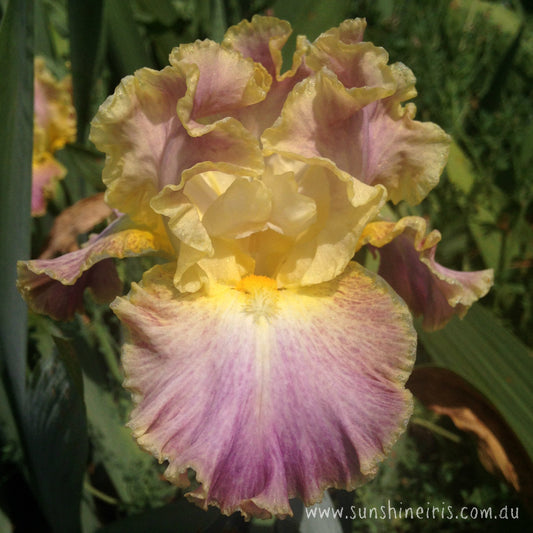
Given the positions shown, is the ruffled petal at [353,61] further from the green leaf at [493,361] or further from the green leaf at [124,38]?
the green leaf at [124,38]

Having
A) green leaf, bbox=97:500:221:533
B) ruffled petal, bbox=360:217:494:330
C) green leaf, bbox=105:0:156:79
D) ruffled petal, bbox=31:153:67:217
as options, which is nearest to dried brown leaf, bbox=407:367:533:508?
ruffled petal, bbox=360:217:494:330

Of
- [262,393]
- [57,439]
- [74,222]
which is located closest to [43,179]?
[74,222]

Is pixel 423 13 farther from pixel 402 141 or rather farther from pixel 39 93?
pixel 402 141

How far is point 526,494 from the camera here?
3.66ft

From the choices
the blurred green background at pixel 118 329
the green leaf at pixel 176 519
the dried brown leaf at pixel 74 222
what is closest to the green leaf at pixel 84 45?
the blurred green background at pixel 118 329

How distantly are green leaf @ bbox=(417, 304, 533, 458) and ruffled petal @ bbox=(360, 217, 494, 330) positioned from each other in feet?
0.53

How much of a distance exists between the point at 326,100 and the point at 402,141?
6.9 inches

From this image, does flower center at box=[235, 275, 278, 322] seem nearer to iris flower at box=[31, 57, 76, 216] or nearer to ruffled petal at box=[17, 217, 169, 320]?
ruffled petal at box=[17, 217, 169, 320]

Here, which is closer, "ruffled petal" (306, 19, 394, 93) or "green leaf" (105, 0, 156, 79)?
"ruffled petal" (306, 19, 394, 93)

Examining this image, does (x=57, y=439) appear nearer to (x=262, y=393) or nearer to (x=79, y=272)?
(x=79, y=272)

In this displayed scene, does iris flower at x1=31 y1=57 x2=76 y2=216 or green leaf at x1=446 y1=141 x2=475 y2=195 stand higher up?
green leaf at x1=446 y1=141 x2=475 y2=195

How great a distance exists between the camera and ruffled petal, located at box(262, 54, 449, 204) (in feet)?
2.79

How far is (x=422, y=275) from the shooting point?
1.02 m

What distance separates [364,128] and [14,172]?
0.62 meters
